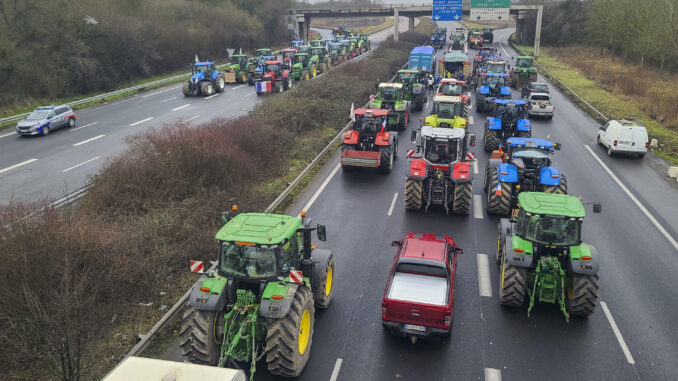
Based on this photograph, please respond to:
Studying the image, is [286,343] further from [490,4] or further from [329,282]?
[490,4]

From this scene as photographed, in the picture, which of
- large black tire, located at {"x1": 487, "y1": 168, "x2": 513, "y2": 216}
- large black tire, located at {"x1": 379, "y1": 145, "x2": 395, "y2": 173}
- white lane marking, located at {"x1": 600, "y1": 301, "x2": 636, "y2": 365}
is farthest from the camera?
large black tire, located at {"x1": 379, "y1": 145, "x2": 395, "y2": 173}

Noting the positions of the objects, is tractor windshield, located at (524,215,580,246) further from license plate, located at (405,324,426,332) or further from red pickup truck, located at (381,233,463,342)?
license plate, located at (405,324,426,332)

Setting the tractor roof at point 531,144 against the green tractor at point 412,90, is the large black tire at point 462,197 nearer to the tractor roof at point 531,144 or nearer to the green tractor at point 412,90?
the tractor roof at point 531,144

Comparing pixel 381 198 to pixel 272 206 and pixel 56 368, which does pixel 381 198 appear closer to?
pixel 272 206

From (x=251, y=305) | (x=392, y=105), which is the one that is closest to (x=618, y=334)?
(x=251, y=305)

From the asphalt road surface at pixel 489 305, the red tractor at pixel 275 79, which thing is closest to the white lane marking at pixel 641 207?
the asphalt road surface at pixel 489 305

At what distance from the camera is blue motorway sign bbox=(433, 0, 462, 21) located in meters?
53.6

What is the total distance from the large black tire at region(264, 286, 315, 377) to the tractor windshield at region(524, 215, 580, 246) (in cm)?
585

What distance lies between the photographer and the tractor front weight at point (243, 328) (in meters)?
8.88

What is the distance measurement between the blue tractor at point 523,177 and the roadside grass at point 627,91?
11.3 meters

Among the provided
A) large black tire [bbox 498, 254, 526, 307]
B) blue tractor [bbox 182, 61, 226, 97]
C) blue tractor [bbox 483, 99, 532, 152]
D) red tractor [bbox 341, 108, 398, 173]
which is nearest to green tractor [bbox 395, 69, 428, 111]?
blue tractor [bbox 483, 99, 532, 152]

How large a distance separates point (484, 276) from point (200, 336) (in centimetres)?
809

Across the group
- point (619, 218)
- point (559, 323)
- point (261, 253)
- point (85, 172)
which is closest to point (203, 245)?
point (261, 253)

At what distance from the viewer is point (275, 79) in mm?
41875
